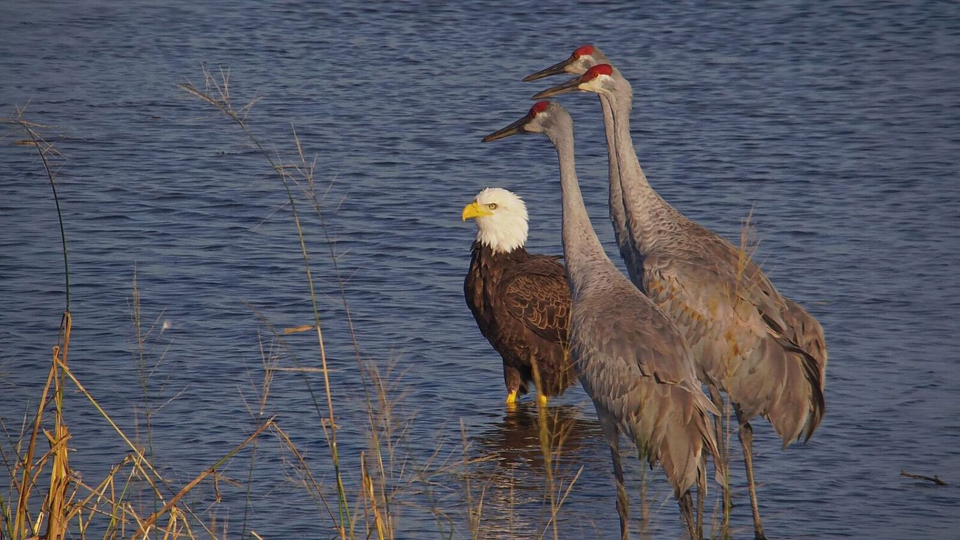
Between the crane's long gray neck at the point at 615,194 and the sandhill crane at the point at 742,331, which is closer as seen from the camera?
the sandhill crane at the point at 742,331

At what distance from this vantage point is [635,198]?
7.46 metres

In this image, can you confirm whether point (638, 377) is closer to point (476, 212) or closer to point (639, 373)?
point (639, 373)

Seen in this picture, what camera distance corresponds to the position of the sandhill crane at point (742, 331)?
6754 millimetres

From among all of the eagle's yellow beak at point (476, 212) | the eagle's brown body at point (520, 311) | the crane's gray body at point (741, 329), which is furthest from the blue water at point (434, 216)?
the eagle's yellow beak at point (476, 212)

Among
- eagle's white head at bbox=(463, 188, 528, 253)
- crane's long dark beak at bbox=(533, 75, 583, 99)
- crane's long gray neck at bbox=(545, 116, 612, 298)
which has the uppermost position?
A: crane's long dark beak at bbox=(533, 75, 583, 99)

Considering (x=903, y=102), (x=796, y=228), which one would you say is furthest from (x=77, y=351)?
(x=903, y=102)

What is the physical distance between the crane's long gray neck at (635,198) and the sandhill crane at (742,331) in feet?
0.14

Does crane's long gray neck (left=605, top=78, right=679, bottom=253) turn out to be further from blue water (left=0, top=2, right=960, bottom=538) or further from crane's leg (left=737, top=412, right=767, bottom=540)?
blue water (left=0, top=2, right=960, bottom=538)

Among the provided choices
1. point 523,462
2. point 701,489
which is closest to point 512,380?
point 523,462

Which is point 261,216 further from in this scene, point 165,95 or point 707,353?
point 707,353

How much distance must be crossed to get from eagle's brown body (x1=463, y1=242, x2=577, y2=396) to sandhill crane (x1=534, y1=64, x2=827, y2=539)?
158 centimetres

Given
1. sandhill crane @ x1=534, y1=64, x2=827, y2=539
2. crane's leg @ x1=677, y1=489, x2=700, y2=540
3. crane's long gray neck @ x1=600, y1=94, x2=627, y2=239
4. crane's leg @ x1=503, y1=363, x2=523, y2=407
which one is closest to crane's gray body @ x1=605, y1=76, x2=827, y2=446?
sandhill crane @ x1=534, y1=64, x2=827, y2=539

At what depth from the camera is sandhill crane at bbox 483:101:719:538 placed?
6.20 meters

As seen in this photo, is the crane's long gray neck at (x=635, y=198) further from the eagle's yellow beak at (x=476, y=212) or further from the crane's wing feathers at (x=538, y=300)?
the eagle's yellow beak at (x=476, y=212)
